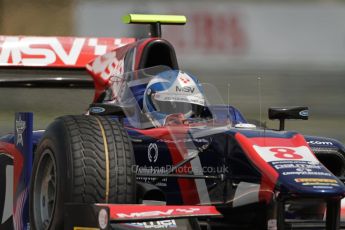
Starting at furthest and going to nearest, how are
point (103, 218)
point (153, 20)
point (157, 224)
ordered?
point (153, 20)
point (157, 224)
point (103, 218)

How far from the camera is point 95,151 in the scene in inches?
156

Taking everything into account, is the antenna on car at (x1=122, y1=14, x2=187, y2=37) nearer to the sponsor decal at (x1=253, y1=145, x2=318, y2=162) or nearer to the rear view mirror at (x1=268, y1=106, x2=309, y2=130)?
the rear view mirror at (x1=268, y1=106, x2=309, y2=130)

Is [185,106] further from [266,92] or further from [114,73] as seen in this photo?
[266,92]

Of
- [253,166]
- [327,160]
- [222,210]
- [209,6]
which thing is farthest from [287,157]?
[209,6]

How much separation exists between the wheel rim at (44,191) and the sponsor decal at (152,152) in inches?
23.5

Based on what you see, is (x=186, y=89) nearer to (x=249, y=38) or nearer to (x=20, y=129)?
(x=20, y=129)

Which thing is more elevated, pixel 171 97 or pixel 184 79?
pixel 184 79

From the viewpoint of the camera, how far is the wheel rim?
423 centimetres

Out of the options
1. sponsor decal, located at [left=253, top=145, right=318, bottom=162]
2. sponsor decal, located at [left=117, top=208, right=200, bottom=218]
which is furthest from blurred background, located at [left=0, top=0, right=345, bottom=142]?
sponsor decal, located at [left=117, top=208, right=200, bottom=218]

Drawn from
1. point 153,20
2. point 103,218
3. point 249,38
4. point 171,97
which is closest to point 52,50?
point 153,20

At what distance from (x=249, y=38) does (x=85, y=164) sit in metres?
10.3

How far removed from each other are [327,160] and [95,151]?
1.62 metres

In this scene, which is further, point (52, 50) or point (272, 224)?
point (52, 50)

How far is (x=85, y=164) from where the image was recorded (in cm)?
390
